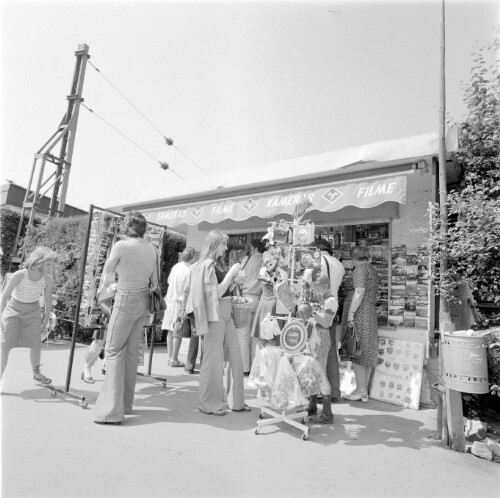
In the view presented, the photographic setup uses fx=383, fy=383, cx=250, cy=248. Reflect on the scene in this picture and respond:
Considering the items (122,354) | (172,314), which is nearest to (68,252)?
(172,314)

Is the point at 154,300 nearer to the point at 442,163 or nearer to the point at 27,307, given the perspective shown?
the point at 27,307

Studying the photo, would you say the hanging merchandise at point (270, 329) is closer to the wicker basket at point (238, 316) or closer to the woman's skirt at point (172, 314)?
the wicker basket at point (238, 316)

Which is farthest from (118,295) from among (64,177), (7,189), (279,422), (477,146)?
(7,189)

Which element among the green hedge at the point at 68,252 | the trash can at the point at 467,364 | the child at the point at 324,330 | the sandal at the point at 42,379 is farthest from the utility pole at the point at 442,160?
the green hedge at the point at 68,252

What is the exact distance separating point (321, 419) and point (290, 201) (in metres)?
2.68

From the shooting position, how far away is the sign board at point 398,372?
4.34 m

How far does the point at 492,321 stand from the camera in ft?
11.5

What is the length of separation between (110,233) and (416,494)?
408 cm

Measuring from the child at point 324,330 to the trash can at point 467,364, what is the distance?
1.01 m

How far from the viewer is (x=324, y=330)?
374cm

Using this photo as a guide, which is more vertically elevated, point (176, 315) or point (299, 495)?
point (176, 315)

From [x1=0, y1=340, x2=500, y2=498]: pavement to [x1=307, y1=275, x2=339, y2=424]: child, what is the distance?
137 millimetres

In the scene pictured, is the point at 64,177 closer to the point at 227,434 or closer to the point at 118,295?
the point at 118,295

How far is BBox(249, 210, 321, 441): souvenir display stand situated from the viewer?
3307mm
